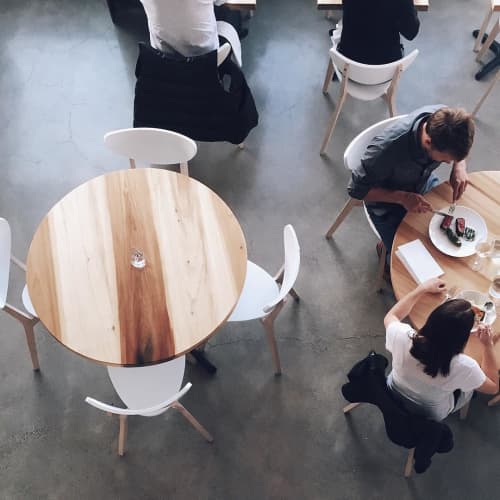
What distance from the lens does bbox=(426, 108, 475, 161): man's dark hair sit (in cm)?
208

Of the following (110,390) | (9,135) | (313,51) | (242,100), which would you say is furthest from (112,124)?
(110,390)

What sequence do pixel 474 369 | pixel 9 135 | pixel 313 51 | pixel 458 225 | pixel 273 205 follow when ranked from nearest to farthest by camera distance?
pixel 474 369, pixel 458 225, pixel 273 205, pixel 9 135, pixel 313 51

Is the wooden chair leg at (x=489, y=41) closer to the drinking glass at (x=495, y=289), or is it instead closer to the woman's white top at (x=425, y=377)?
the drinking glass at (x=495, y=289)

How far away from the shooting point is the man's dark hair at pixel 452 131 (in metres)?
2.08

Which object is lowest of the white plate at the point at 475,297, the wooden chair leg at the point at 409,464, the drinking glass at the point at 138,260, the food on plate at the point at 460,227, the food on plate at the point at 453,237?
the wooden chair leg at the point at 409,464

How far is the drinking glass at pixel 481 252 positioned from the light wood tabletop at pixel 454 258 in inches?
0.8

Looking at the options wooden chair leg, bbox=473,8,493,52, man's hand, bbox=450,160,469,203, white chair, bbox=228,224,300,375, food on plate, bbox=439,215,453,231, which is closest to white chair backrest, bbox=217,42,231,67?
white chair, bbox=228,224,300,375

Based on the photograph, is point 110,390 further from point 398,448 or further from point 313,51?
point 313,51

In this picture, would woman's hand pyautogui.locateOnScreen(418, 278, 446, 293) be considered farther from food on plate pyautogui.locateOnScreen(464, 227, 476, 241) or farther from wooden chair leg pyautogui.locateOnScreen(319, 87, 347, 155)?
wooden chair leg pyautogui.locateOnScreen(319, 87, 347, 155)

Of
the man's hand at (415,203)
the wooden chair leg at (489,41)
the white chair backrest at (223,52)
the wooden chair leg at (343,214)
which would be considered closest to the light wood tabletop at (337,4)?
the wooden chair leg at (489,41)

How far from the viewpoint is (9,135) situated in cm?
352

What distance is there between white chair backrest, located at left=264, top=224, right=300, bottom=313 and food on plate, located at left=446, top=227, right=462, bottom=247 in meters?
0.64

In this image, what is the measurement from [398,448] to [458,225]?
1.12 m

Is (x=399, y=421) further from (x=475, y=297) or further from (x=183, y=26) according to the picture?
(x=183, y=26)
